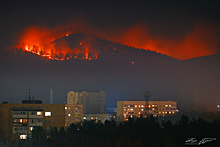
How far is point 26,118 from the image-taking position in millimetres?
53844

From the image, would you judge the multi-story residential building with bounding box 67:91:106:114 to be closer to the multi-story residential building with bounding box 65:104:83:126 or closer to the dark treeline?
the multi-story residential building with bounding box 65:104:83:126

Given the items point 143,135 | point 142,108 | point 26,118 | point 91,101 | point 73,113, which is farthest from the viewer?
point 91,101

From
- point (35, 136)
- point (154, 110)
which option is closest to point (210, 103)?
point (154, 110)

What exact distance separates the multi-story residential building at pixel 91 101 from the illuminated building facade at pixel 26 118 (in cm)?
6140

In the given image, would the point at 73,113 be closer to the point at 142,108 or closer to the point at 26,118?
the point at 142,108

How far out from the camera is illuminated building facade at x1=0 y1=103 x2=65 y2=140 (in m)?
52.8

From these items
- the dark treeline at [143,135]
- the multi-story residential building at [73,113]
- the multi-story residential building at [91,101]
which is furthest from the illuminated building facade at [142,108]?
the dark treeline at [143,135]

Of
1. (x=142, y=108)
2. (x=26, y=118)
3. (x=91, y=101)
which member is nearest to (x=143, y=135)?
(x=26, y=118)

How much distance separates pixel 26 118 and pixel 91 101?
6643 centimetres

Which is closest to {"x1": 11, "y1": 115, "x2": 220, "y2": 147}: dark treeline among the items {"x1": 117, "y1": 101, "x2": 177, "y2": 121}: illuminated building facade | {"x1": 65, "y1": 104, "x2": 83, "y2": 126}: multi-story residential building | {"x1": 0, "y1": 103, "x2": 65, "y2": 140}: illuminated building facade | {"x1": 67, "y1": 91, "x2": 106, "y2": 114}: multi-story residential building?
{"x1": 0, "y1": 103, "x2": 65, "y2": 140}: illuminated building facade

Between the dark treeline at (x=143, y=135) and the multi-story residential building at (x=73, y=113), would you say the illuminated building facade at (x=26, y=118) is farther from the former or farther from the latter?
the multi-story residential building at (x=73, y=113)

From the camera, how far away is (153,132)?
2747 cm

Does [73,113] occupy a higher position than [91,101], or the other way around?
[91,101]

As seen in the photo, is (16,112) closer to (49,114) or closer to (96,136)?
(49,114)
